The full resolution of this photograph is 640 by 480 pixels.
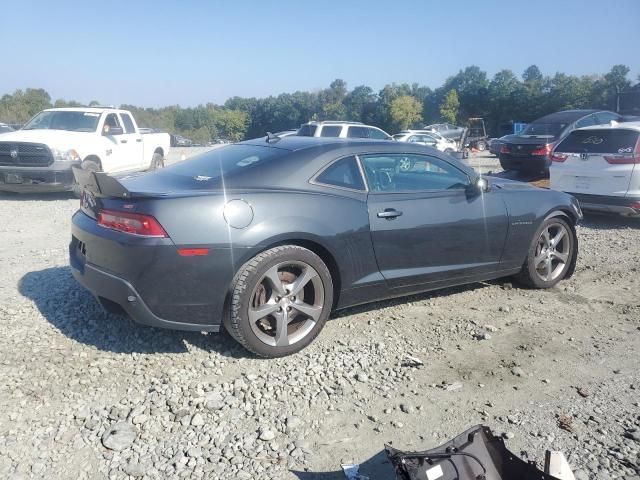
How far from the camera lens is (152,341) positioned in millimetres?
3574

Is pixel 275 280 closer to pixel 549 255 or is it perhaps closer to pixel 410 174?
pixel 410 174

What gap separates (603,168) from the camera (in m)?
7.68

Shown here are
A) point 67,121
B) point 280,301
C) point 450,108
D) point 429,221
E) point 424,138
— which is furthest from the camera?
point 450,108

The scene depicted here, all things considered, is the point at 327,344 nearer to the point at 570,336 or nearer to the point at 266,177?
the point at 266,177

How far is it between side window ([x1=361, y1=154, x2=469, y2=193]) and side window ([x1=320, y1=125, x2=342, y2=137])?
37.3 ft

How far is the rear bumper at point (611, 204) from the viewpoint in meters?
7.35

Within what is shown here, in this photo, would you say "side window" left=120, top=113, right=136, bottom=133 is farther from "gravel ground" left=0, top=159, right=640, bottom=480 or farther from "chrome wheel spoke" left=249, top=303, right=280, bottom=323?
"chrome wheel spoke" left=249, top=303, right=280, bottom=323

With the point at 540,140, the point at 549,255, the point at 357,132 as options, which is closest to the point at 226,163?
the point at 549,255

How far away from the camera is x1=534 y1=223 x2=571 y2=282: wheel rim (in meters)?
4.88

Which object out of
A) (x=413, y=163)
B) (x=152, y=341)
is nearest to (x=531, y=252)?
(x=413, y=163)

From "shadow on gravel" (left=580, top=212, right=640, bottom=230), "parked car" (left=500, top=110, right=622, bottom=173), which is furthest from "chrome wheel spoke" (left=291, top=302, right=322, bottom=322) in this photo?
"parked car" (left=500, top=110, right=622, bottom=173)

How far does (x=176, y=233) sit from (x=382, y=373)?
1.57m

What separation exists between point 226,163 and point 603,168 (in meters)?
6.35

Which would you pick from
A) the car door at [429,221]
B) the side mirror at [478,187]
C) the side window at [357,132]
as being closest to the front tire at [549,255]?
the car door at [429,221]
